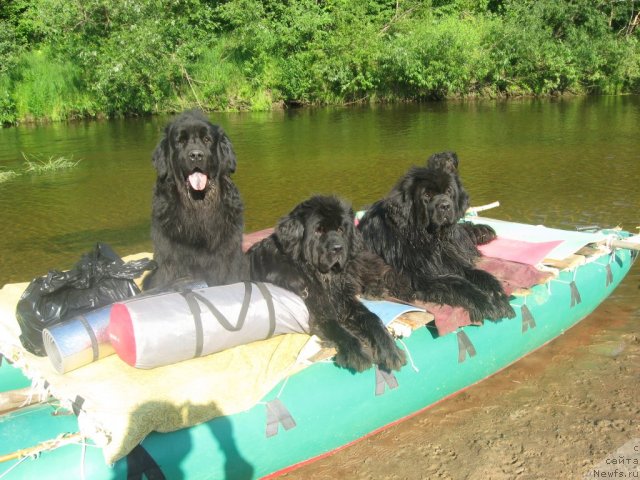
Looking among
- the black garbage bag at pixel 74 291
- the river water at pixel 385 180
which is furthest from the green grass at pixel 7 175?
the black garbage bag at pixel 74 291

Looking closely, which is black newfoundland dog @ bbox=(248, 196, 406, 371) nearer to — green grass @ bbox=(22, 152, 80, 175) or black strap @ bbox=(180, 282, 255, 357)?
black strap @ bbox=(180, 282, 255, 357)

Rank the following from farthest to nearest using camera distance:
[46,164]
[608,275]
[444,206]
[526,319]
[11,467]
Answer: [46,164]
[608,275]
[526,319]
[444,206]
[11,467]

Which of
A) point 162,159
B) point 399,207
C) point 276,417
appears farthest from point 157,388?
point 399,207

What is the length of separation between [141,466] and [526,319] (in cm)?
331

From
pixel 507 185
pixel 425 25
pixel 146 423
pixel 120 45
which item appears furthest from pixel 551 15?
pixel 146 423

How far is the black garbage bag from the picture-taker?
3.96 metres

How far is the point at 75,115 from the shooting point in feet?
82.2

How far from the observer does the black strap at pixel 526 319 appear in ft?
16.8

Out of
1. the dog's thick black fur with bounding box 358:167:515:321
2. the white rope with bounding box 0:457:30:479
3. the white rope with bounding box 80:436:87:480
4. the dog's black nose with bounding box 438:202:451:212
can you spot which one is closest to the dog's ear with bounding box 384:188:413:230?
the dog's thick black fur with bounding box 358:167:515:321

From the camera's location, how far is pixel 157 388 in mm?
3355

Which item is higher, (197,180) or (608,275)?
(197,180)

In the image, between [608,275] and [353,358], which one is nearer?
[353,358]

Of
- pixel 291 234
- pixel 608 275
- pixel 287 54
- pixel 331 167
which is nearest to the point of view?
pixel 291 234

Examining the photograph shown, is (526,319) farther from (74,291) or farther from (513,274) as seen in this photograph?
(74,291)
